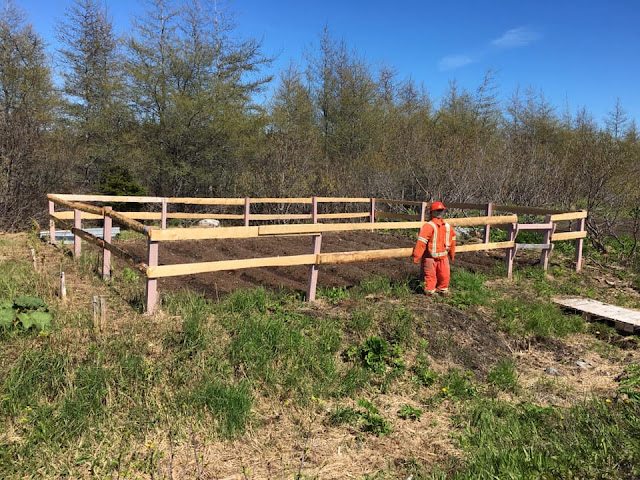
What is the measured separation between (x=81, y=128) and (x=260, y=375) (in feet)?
58.8

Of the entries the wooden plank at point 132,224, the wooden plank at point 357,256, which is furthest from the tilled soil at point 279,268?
the wooden plank at point 132,224

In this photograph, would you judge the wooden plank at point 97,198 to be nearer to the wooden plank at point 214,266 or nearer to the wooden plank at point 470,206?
the wooden plank at point 214,266

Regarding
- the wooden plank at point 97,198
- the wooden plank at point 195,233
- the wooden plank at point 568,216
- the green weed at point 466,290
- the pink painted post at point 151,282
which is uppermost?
the wooden plank at point 568,216

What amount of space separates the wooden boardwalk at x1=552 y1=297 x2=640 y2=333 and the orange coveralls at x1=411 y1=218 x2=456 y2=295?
6.27ft

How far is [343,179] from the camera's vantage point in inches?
720

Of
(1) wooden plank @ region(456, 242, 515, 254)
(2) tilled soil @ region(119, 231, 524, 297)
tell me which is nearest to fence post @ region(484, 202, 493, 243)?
(2) tilled soil @ region(119, 231, 524, 297)

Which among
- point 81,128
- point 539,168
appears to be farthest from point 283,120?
point 539,168

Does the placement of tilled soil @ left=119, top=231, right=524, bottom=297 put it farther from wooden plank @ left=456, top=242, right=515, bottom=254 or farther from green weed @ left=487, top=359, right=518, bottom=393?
green weed @ left=487, top=359, right=518, bottom=393

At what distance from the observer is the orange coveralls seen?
22.9ft

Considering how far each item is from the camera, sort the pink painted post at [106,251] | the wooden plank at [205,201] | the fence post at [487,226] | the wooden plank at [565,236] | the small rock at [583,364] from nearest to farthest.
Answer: the small rock at [583,364]
the pink painted post at [106,251]
the wooden plank at [565,236]
the fence post at [487,226]
the wooden plank at [205,201]

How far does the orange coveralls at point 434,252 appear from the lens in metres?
6.97

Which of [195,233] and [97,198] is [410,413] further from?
[97,198]

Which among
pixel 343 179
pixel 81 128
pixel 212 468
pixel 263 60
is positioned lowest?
pixel 212 468

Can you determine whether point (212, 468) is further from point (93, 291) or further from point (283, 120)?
point (283, 120)
